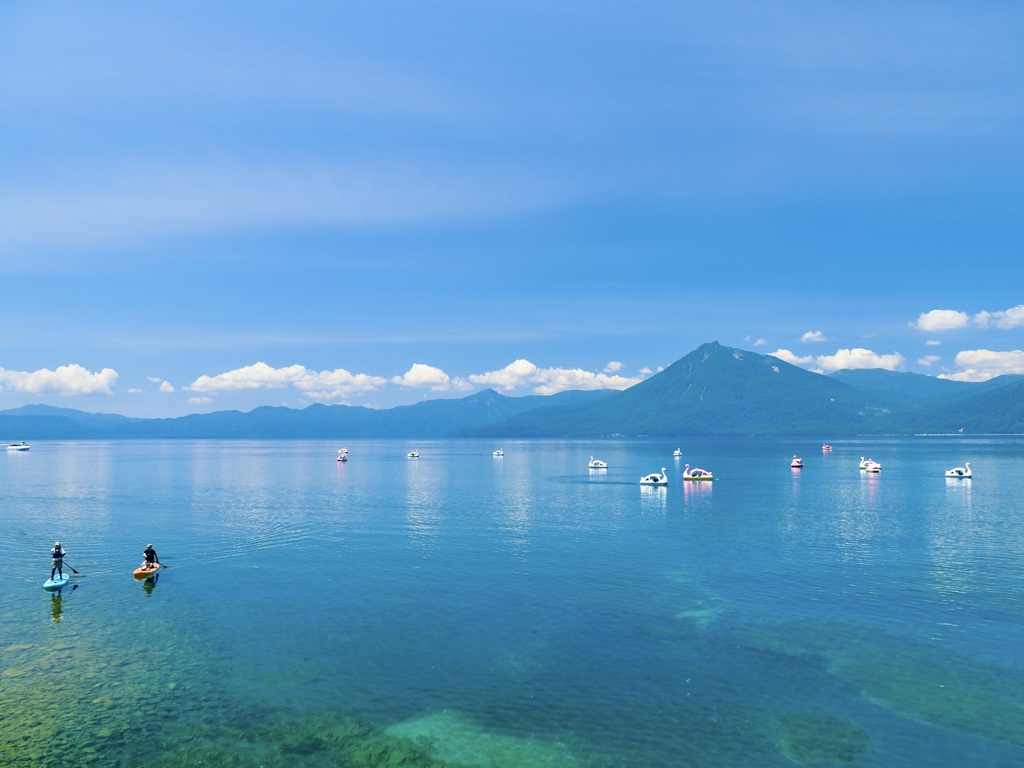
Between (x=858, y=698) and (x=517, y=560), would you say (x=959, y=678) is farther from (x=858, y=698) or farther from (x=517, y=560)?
(x=517, y=560)

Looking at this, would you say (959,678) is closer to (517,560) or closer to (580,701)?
(580,701)

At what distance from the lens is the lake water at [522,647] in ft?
105

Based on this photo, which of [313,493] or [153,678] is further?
[313,493]

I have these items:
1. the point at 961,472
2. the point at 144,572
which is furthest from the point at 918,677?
the point at 961,472

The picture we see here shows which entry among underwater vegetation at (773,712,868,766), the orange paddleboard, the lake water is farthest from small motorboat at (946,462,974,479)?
the orange paddleboard

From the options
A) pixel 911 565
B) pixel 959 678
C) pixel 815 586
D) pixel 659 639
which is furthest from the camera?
pixel 911 565

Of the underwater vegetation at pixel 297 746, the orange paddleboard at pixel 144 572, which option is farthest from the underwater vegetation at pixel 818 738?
A: the orange paddleboard at pixel 144 572

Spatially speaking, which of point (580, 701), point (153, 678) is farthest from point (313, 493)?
point (580, 701)

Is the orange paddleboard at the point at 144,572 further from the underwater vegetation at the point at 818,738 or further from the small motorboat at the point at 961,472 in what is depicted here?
the small motorboat at the point at 961,472

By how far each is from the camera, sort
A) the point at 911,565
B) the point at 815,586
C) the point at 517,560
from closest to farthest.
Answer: the point at 815,586
the point at 911,565
the point at 517,560

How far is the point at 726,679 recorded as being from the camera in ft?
128

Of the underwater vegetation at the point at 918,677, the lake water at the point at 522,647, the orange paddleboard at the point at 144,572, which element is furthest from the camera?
the orange paddleboard at the point at 144,572

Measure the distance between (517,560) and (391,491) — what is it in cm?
9033

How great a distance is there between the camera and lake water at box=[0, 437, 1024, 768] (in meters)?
32.0
